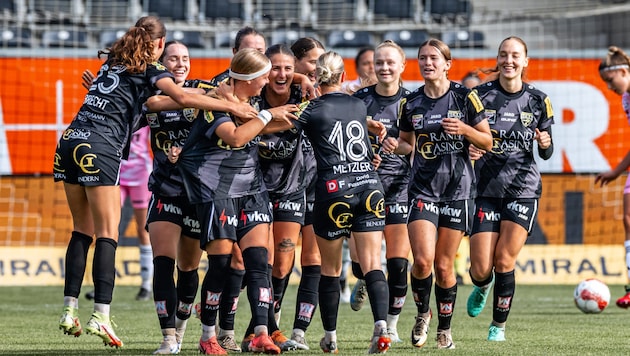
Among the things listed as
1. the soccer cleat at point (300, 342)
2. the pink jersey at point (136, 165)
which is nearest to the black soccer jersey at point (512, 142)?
the soccer cleat at point (300, 342)

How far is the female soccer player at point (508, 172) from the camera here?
891cm

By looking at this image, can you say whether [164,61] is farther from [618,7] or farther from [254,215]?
[618,7]

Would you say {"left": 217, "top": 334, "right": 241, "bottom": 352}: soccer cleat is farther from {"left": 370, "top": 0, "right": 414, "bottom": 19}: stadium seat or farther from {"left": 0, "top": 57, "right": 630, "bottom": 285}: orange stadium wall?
{"left": 370, "top": 0, "right": 414, "bottom": 19}: stadium seat

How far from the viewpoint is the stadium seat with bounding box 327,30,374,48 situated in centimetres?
1933

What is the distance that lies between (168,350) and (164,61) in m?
2.42

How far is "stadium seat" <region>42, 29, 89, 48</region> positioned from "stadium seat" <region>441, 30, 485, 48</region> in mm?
6053

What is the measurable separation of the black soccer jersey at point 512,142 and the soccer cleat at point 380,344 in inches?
90.2

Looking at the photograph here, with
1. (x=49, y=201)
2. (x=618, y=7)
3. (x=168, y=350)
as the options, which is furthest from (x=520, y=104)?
(x=618, y=7)

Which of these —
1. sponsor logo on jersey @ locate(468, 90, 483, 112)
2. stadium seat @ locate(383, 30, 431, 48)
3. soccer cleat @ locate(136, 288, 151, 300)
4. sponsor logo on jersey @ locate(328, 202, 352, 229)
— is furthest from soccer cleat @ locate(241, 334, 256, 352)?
stadium seat @ locate(383, 30, 431, 48)

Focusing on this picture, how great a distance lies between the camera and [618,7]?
20406mm

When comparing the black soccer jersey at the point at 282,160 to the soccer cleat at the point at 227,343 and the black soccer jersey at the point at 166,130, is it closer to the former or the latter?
the black soccer jersey at the point at 166,130

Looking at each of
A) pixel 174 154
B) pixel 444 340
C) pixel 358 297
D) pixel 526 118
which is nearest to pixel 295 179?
pixel 174 154

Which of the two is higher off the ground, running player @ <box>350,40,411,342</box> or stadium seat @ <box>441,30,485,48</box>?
stadium seat @ <box>441,30,485,48</box>

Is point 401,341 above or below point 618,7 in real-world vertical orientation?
below
